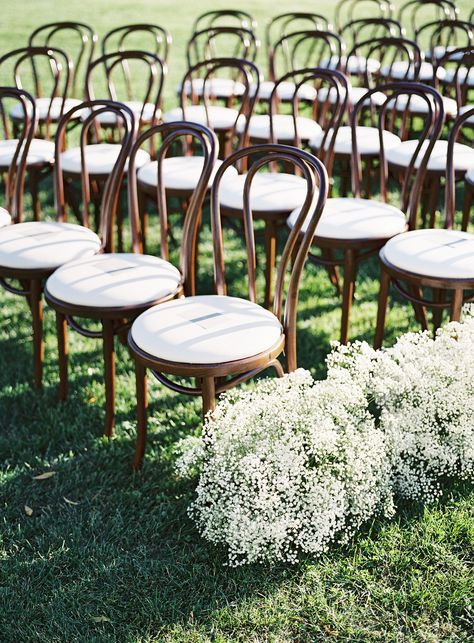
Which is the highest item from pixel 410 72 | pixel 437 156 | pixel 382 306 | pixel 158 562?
pixel 410 72

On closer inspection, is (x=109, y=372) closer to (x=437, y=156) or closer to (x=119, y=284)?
(x=119, y=284)

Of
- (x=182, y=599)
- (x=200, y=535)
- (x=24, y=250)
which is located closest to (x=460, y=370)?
(x=200, y=535)

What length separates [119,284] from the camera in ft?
10.3

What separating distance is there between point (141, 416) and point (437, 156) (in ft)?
7.91

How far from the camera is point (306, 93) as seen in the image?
252 inches

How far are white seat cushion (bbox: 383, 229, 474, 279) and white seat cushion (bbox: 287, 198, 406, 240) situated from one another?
5.0 inches

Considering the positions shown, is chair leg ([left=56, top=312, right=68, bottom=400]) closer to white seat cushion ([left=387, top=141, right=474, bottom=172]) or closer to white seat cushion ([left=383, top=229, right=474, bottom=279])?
white seat cushion ([left=383, top=229, right=474, bottom=279])

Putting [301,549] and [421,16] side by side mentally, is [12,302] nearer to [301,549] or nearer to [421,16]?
[301,549]

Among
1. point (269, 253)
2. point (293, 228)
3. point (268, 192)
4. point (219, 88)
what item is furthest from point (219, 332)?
point (219, 88)

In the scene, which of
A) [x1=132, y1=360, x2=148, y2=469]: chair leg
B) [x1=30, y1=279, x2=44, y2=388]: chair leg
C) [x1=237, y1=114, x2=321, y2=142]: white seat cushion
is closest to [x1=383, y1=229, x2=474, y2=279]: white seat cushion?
[x1=132, y1=360, x2=148, y2=469]: chair leg

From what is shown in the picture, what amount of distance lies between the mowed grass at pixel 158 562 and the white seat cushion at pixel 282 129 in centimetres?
215

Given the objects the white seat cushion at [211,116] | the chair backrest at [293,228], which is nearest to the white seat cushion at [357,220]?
the chair backrest at [293,228]

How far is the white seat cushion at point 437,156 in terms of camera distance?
14.2 feet

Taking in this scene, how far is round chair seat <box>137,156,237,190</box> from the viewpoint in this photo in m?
4.16
